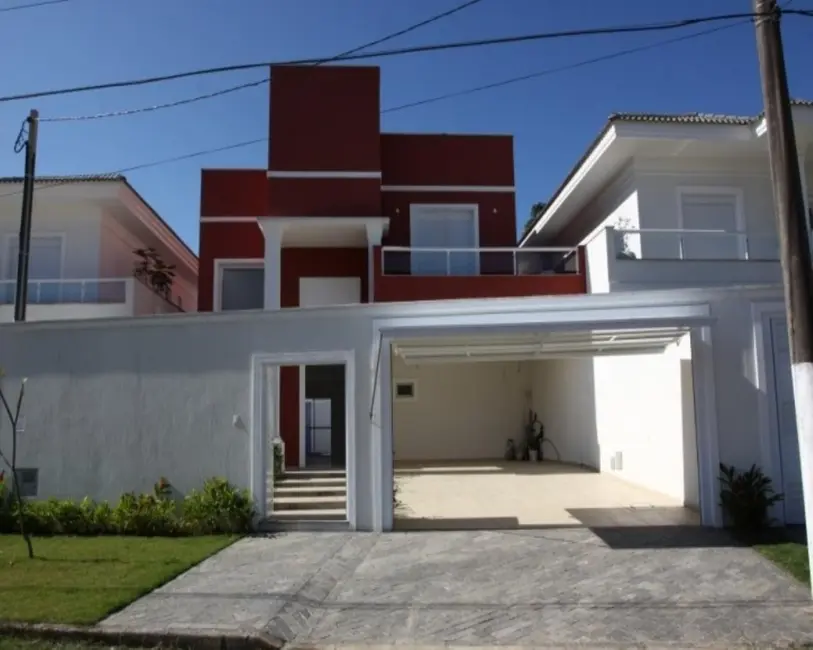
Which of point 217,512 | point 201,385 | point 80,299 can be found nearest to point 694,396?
point 217,512

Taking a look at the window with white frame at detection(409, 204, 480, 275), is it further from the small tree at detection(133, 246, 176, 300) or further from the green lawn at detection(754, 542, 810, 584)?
the green lawn at detection(754, 542, 810, 584)

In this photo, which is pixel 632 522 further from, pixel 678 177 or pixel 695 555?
pixel 678 177

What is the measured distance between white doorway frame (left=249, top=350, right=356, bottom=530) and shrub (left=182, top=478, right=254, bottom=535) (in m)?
0.24

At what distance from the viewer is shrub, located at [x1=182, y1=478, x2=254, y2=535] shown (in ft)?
32.7

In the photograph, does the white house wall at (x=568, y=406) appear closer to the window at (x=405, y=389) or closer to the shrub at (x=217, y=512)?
the window at (x=405, y=389)

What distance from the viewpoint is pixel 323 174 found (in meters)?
16.5

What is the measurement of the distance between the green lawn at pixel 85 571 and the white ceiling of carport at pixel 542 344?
4172 mm

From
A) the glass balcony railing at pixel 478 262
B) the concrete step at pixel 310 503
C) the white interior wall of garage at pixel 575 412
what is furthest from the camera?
the glass balcony railing at pixel 478 262

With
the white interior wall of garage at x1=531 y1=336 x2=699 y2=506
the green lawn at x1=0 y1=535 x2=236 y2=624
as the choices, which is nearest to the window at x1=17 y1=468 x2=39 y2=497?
the green lawn at x1=0 y1=535 x2=236 y2=624

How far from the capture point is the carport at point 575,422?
Result: 10.0 meters

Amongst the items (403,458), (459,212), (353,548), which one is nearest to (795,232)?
(353,548)

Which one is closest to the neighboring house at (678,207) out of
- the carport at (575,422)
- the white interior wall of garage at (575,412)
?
the white interior wall of garage at (575,412)

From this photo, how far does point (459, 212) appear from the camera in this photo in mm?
18375

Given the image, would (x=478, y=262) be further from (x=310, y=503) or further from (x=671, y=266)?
(x=310, y=503)
